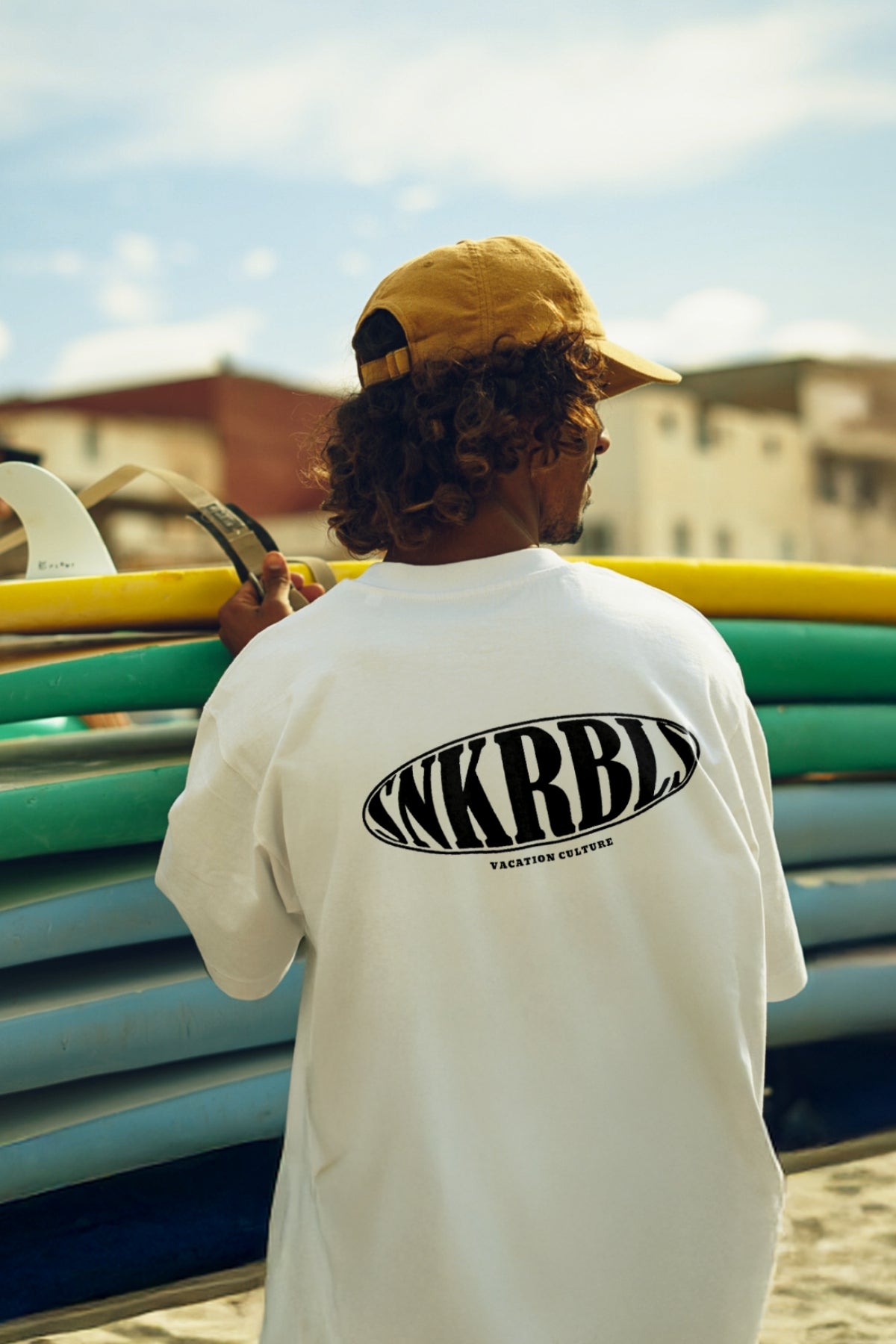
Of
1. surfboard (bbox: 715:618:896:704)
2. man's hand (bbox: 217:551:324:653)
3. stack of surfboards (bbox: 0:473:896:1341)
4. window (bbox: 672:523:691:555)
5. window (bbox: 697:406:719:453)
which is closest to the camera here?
man's hand (bbox: 217:551:324:653)

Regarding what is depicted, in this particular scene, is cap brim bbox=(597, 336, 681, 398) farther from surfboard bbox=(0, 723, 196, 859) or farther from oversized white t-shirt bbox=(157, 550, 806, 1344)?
surfboard bbox=(0, 723, 196, 859)

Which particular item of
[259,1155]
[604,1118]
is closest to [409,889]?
[604,1118]

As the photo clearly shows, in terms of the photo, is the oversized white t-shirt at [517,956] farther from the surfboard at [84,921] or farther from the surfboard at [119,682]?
the surfboard at [84,921]

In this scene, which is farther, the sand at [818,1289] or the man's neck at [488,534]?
the sand at [818,1289]

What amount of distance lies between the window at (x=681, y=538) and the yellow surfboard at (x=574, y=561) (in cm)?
2618

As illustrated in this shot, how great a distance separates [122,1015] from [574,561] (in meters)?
1.01

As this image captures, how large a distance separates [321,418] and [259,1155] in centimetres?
153

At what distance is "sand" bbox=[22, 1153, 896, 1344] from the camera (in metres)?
1.98

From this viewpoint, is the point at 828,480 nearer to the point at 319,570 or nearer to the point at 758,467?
the point at 758,467

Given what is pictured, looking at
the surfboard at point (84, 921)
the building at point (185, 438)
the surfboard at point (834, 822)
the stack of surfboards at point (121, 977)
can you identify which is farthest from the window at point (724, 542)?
the surfboard at point (84, 921)

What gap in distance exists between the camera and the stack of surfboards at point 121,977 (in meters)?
2.01

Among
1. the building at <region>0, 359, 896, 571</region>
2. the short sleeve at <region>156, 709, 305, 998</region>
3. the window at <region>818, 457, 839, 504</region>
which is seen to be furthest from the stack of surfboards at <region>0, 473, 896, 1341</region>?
the window at <region>818, 457, 839, 504</region>

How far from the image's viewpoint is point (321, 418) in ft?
4.42

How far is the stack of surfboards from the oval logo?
3.38 ft
